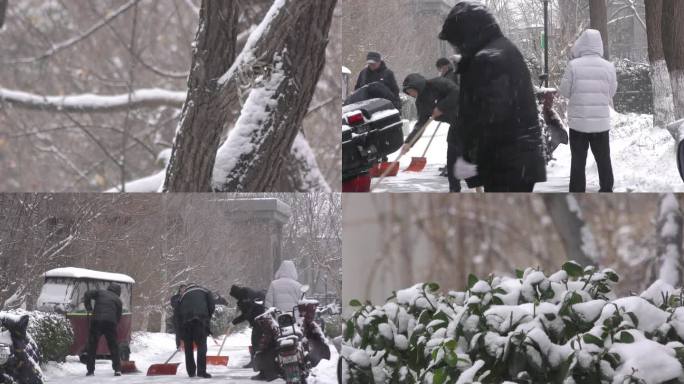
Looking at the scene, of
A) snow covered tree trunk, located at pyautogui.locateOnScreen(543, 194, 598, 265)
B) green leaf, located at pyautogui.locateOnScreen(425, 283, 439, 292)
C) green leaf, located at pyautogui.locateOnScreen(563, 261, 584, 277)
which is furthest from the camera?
snow covered tree trunk, located at pyautogui.locateOnScreen(543, 194, 598, 265)

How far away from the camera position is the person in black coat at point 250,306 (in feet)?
17.8

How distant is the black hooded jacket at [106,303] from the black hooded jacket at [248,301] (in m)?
0.67

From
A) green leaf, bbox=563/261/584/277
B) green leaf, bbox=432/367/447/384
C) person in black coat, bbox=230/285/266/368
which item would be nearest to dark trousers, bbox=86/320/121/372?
Result: person in black coat, bbox=230/285/266/368

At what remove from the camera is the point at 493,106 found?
5.54 m

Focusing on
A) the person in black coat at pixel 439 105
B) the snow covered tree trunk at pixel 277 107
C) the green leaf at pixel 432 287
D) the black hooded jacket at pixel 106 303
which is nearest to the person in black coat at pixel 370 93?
the person in black coat at pixel 439 105

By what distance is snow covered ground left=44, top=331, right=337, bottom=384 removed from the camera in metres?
5.42

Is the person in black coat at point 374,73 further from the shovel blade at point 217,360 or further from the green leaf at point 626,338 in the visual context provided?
the green leaf at point 626,338

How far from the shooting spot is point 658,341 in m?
3.60

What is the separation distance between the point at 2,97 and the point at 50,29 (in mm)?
490

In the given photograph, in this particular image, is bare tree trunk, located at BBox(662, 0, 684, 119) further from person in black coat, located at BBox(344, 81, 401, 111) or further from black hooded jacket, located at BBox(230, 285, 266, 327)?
black hooded jacket, located at BBox(230, 285, 266, 327)

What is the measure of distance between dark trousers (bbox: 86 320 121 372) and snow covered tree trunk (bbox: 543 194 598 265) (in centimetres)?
264

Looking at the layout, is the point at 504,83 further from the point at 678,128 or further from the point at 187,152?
the point at 187,152

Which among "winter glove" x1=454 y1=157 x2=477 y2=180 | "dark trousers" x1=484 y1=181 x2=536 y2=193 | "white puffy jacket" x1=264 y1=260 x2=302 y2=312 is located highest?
"winter glove" x1=454 y1=157 x2=477 y2=180

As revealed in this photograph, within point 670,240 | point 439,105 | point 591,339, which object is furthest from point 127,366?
point 670,240
